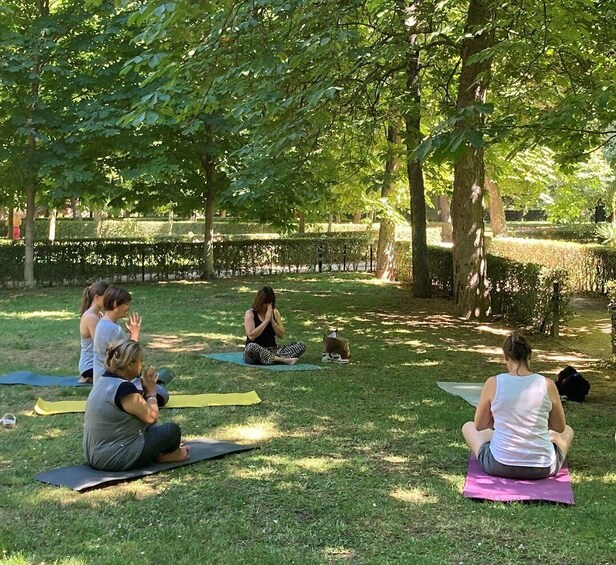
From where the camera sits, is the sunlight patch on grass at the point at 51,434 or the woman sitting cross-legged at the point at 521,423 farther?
the sunlight patch on grass at the point at 51,434

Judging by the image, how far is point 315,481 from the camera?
518 centimetres

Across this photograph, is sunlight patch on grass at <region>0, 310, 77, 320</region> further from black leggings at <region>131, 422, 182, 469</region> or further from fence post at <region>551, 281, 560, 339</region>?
black leggings at <region>131, 422, 182, 469</region>

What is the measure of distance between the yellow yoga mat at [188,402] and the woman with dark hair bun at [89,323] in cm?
81

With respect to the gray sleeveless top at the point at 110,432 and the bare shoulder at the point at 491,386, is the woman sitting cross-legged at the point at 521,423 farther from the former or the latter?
the gray sleeveless top at the point at 110,432

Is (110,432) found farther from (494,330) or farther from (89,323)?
(494,330)

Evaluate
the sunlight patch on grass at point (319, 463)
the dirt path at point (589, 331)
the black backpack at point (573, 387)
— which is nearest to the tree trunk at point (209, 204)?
the dirt path at point (589, 331)

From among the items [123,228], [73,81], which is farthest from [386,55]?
[123,228]

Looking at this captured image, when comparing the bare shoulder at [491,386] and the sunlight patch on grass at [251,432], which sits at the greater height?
the bare shoulder at [491,386]

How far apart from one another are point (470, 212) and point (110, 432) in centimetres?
972

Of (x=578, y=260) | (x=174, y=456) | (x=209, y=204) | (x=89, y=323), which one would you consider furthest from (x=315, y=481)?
(x=209, y=204)

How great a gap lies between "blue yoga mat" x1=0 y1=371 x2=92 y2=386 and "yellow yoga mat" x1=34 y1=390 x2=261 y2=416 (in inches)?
32.5

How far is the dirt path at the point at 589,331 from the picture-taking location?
11.2 m

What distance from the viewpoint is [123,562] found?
3.85 meters

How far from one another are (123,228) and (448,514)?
3842 centimetres
